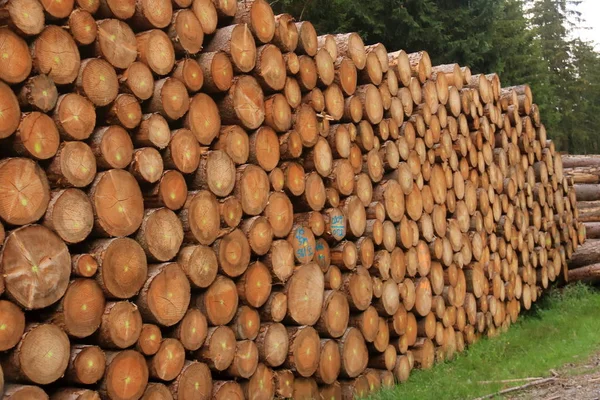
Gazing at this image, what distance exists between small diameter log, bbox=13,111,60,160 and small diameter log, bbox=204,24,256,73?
4.95ft

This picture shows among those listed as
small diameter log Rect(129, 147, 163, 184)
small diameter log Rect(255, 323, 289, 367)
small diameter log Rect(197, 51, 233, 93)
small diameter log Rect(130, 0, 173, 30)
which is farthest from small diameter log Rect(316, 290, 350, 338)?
small diameter log Rect(130, 0, 173, 30)

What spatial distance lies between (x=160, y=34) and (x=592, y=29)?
34.4 metres

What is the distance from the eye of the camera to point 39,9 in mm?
3521

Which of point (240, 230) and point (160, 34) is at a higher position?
point (160, 34)

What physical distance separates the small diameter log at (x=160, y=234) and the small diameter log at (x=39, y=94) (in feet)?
2.62

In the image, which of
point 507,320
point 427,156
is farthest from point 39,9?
point 507,320

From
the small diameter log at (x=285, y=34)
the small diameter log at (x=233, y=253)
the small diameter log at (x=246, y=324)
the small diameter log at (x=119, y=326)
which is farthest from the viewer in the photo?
the small diameter log at (x=285, y=34)

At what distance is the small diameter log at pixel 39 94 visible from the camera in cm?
346

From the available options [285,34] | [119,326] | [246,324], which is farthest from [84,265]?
[285,34]

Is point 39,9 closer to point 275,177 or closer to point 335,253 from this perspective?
point 275,177

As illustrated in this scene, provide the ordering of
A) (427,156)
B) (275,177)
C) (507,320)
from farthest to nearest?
1. (507,320)
2. (427,156)
3. (275,177)

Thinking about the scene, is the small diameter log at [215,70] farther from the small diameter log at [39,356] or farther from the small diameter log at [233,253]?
the small diameter log at [39,356]

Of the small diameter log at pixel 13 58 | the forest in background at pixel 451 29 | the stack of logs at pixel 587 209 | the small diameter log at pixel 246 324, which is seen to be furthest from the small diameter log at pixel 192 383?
the forest in background at pixel 451 29

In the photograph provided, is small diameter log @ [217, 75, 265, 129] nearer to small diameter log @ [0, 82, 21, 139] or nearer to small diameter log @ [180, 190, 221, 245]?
small diameter log @ [180, 190, 221, 245]
